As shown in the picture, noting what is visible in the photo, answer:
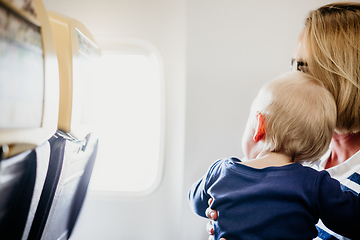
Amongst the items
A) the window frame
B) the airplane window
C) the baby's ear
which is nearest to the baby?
the baby's ear

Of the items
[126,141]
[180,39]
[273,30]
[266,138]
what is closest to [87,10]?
[180,39]

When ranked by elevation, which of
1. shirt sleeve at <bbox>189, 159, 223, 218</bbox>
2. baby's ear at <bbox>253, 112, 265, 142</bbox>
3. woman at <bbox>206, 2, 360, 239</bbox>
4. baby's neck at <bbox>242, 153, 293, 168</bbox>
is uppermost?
woman at <bbox>206, 2, 360, 239</bbox>

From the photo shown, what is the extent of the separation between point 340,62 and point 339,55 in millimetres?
27

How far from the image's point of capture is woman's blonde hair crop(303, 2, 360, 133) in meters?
1.06

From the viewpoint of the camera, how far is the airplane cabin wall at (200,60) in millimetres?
1686

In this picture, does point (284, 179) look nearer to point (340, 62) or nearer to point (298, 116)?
point (298, 116)

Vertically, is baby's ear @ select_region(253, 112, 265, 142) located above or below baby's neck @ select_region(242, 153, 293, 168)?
above

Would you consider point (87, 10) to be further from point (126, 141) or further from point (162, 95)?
point (126, 141)

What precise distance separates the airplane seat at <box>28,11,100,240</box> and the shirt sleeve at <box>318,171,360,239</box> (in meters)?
0.80

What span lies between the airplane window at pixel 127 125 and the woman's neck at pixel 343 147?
1.00 metres

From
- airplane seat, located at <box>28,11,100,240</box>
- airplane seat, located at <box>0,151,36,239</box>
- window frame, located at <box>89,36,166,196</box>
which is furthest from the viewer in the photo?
window frame, located at <box>89,36,166,196</box>

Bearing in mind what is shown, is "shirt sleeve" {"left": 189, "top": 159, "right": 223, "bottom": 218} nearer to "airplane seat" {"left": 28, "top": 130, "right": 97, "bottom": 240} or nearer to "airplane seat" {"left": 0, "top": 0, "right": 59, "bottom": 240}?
"airplane seat" {"left": 28, "top": 130, "right": 97, "bottom": 240}

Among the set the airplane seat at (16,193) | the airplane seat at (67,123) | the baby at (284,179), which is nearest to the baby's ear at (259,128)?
the baby at (284,179)

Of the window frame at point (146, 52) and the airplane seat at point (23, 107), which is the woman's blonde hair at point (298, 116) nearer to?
the airplane seat at point (23, 107)
